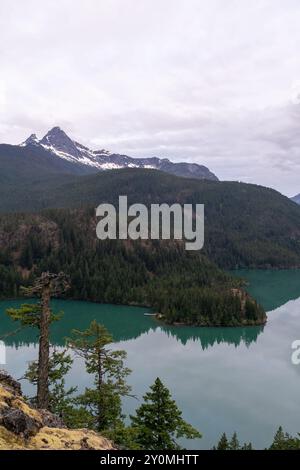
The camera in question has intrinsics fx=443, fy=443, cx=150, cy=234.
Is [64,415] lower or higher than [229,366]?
higher

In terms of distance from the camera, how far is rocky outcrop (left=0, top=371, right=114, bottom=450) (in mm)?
13434

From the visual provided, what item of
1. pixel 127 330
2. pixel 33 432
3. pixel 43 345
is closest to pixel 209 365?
pixel 127 330

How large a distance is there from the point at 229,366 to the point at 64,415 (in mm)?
62833

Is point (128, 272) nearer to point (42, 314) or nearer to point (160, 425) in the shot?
point (160, 425)

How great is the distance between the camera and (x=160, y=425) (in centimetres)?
3061

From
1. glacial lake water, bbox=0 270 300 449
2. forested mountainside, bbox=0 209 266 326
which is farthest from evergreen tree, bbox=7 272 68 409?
forested mountainside, bbox=0 209 266 326

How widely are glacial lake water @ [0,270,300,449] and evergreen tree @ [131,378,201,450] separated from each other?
1867 cm

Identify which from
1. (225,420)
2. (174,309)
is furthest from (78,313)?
(225,420)

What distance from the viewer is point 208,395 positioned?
2630 inches
